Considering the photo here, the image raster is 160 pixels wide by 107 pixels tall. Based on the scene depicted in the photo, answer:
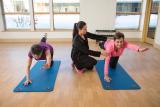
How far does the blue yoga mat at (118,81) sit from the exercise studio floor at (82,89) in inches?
3.2

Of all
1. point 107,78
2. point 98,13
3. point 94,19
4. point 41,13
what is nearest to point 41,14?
point 41,13

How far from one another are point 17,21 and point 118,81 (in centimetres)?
461

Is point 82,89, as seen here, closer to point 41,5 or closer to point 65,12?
point 65,12

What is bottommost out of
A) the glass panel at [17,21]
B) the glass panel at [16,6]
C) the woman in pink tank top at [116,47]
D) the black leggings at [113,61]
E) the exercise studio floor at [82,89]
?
the exercise studio floor at [82,89]

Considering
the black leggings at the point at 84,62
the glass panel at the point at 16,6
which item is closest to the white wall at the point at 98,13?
the glass panel at the point at 16,6

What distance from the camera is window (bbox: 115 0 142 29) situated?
19.9 feet

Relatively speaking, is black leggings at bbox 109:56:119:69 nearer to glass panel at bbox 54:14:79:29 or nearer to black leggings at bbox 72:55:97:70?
black leggings at bbox 72:55:97:70

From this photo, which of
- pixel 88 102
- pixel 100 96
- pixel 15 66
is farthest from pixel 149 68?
pixel 15 66

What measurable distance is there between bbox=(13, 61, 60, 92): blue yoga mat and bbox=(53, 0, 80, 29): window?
8.96 feet

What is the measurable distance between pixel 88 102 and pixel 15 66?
6.85 feet

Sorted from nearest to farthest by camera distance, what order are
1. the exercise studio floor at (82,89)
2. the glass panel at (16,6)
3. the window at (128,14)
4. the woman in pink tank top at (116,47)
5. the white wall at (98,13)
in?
the exercise studio floor at (82,89)
the woman in pink tank top at (116,47)
the white wall at (98,13)
the glass panel at (16,6)
the window at (128,14)

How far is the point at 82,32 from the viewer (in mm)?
3141

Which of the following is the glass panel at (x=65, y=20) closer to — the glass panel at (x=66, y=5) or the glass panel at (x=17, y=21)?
the glass panel at (x=66, y=5)

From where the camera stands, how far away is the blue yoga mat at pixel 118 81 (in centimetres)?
279
